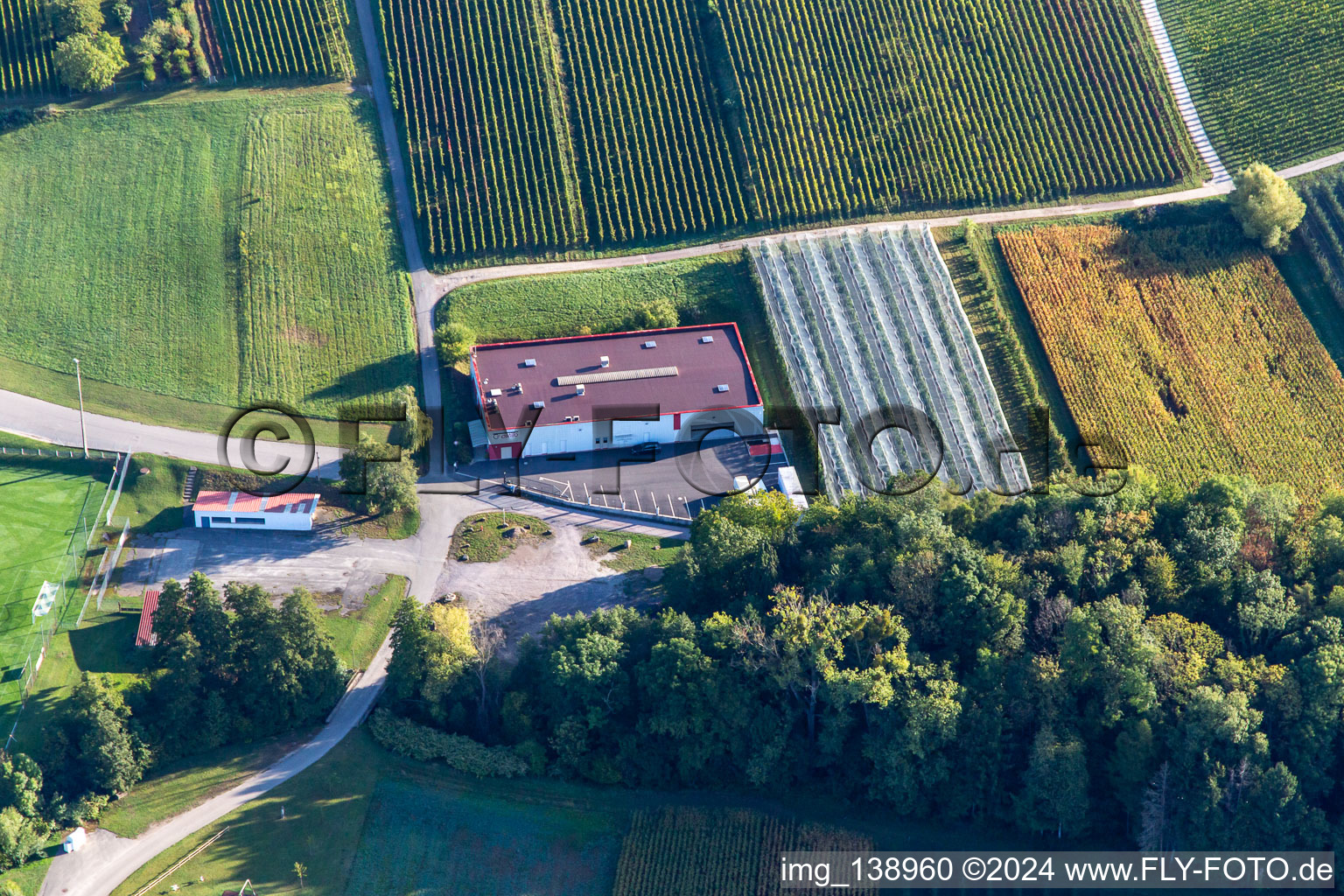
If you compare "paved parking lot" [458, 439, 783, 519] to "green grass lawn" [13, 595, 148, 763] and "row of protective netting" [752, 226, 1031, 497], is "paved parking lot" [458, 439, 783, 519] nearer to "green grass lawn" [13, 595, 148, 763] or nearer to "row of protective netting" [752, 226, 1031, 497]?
"row of protective netting" [752, 226, 1031, 497]

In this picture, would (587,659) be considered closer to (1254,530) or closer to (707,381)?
(707,381)

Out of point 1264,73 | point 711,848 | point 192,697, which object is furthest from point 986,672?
point 1264,73

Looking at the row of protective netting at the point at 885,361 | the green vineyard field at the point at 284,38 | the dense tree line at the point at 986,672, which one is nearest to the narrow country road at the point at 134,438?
the dense tree line at the point at 986,672

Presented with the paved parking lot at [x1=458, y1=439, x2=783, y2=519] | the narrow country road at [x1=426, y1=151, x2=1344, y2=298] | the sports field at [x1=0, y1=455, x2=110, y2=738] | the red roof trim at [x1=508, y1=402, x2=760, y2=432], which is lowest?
the sports field at [x1=0, y1=455, x2=110, y2=738]

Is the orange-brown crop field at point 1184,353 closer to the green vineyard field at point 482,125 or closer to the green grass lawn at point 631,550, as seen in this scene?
the green grass lawn at point 631,550

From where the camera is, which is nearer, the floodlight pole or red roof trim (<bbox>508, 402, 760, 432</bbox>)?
the floodlight pole

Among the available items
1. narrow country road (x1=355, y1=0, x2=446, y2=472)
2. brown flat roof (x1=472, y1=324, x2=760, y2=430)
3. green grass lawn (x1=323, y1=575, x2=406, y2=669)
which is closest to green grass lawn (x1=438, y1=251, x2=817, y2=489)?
narrow country road (x1=355, y1=0, x2=446, y2=472)
